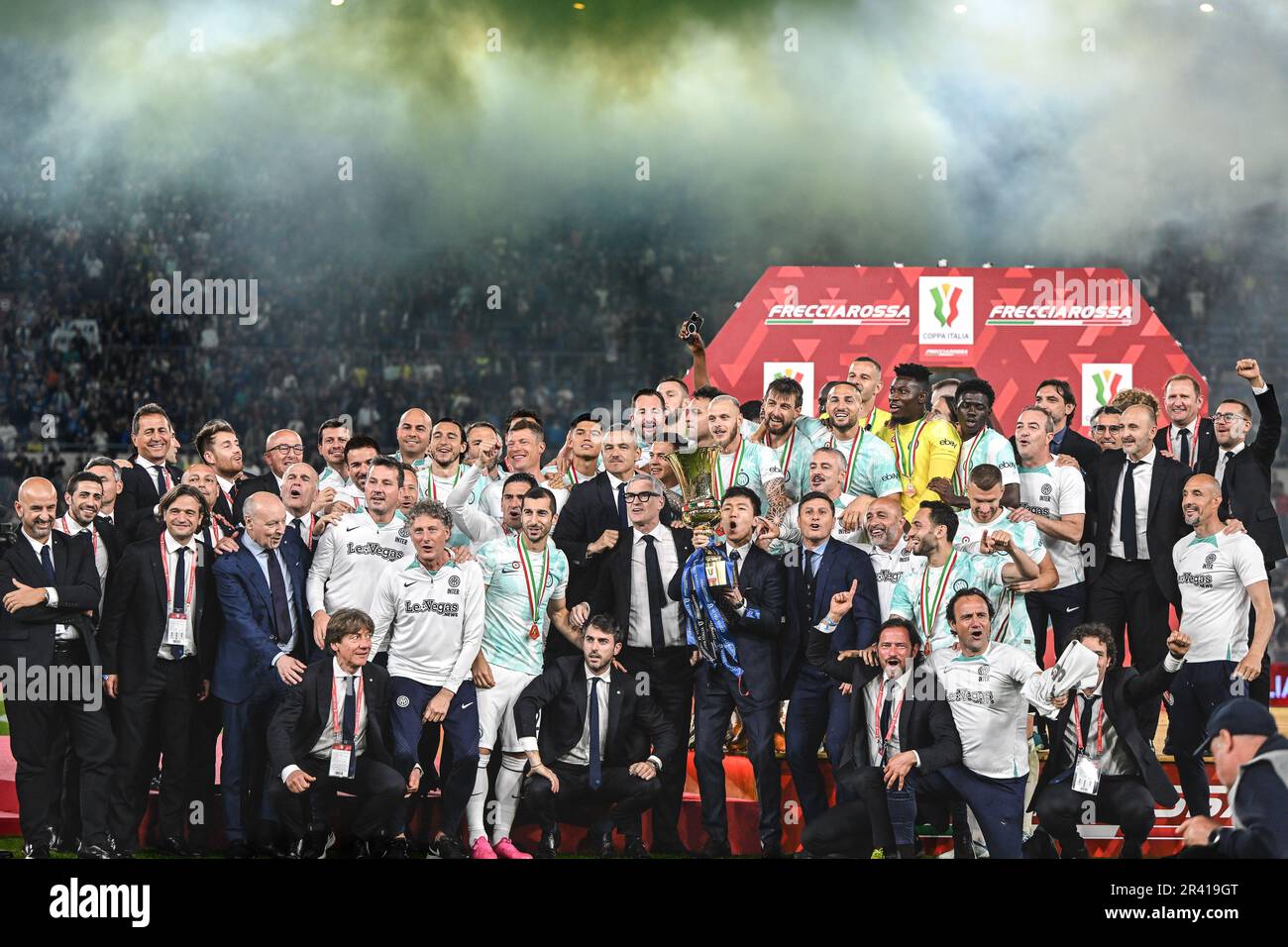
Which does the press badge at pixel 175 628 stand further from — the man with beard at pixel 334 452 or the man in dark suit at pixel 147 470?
the man with beard at pixel 334 452

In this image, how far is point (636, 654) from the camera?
6793 millimetres

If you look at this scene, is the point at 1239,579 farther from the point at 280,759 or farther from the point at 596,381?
the point at 596,381

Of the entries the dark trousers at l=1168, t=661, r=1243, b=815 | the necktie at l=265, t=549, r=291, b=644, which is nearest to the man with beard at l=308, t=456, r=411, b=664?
the necktie at l=265, t=549, r=291, b=644

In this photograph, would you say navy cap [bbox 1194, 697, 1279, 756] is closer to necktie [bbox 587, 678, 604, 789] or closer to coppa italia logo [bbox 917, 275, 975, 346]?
necktie [bbox 587, 678, 604, 789]

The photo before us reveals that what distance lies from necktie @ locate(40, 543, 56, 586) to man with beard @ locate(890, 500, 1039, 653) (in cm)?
412

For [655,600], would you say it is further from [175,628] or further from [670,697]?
[175,628]

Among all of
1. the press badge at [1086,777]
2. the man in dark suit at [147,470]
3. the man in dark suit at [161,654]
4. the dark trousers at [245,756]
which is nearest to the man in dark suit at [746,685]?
the press badge at [1086,777]

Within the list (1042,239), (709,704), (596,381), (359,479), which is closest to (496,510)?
(359,479)

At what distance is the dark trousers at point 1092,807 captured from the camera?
641cm

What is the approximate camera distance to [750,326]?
478 inches

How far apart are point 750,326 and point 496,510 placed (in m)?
5.25

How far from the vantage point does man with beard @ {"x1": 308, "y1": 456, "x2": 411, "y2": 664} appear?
22.4 ft
